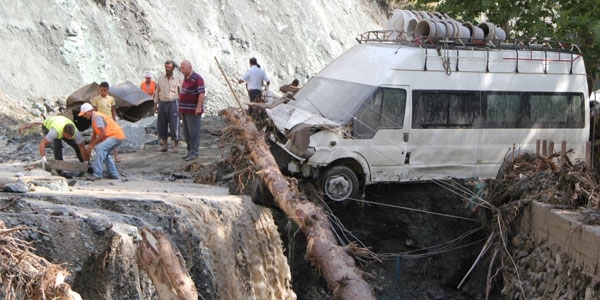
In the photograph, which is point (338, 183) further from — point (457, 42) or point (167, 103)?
point (167, 103)

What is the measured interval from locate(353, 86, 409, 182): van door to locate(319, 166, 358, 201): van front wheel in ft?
1.07

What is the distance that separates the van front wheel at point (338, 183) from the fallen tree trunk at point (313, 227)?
738mm

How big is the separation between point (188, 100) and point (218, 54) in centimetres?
1350

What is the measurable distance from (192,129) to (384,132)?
3.64m

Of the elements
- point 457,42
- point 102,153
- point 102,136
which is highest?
point 457,42

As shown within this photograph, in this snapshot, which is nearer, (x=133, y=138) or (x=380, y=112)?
(x=380, y=112)

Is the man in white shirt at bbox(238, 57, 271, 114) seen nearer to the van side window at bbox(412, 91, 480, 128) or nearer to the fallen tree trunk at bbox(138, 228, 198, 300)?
the van side window at bbox(412, 91, 480, 128)

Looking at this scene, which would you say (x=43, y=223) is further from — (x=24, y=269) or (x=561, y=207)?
(x=561, y=207)

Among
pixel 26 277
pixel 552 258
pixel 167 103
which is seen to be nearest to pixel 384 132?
pixel 552 258

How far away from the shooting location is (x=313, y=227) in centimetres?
990

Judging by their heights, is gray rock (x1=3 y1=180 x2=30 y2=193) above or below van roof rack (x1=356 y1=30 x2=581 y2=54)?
below

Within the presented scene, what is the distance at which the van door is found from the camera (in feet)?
39.3

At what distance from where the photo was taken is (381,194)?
12883 millimetres

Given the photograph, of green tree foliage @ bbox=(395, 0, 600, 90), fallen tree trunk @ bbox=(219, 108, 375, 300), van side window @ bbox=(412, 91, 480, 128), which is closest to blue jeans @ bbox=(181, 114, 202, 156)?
fallen tree trunk @ bbox=(219, 108, 375, 300)
